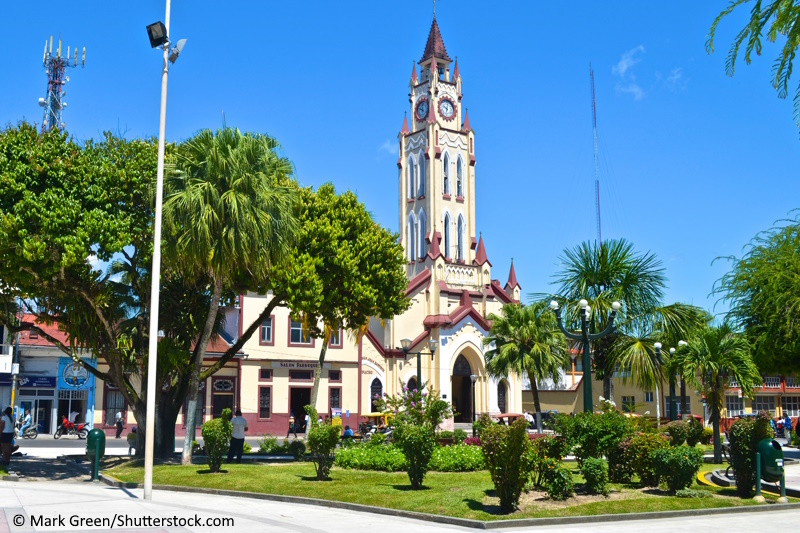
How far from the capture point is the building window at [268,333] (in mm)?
45378

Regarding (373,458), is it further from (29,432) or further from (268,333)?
(268,333)

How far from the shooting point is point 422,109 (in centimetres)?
7288

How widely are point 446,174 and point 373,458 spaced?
52029mm

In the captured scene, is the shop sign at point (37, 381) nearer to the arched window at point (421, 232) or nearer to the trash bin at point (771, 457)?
the arched window at point (421, 232)

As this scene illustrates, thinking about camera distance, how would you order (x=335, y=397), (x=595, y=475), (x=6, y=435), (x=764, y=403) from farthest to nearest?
1. (x=764, y=403)
2. (x=335, y=397)
3. (x=6, y=435)
4. (x=595, y=475)

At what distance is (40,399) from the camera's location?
135ft

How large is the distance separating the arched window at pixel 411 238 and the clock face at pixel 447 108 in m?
10.00

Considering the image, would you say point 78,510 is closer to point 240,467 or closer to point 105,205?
point 240,467

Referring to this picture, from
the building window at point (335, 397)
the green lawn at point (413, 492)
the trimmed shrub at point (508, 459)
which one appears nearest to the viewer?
the trimmed shrub at point (508, 459)

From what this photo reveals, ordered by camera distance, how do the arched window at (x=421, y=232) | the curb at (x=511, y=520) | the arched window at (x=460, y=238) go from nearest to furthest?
the curb at (x=511, y=520)
the arched window at (x=421, y=232)
the arched window at (x=460, y=238)

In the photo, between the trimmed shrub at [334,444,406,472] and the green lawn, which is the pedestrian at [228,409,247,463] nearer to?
the green lawn

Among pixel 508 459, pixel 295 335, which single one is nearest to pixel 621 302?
pixel 508 459

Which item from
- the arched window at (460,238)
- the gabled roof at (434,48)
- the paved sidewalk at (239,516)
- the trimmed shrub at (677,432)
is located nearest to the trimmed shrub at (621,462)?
the paved sidewalk at (239,516)

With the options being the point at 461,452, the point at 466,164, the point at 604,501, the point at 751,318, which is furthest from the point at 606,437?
the point at 466,164
